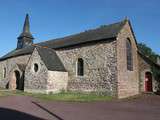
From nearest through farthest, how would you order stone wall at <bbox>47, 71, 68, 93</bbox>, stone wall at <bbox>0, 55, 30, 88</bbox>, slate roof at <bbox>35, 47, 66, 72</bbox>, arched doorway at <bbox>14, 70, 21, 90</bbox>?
1. stone wall at <bbox>47, 71, 68, 93</bbox>
2. slate roof at <bbox>35, 47, 66, 72</bbox>
3. arched doorway at <bbox>14, 70, 21, 90</bbox>
4. stone wall at <bbox>0, 55, 30, 88</bbox>

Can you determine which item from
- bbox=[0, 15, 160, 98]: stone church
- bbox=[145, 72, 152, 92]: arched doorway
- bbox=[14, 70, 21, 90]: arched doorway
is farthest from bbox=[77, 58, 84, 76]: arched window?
bbox=[14, 70, 21, 90]: arched doorway

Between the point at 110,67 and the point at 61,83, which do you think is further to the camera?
Answer: the point at 61,83

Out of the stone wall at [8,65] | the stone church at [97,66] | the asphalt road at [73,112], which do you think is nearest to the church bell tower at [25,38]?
the stone wall at [8,65]

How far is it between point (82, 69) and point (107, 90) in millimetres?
4054

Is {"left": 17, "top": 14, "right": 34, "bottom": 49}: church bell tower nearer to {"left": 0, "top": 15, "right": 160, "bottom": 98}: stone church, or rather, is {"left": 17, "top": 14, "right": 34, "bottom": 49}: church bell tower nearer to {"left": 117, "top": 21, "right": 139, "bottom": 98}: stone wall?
{"left": 0, "top": 15, "right": 160, "bottom": 98}: stone church

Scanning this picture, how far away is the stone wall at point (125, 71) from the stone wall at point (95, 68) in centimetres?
A: 65

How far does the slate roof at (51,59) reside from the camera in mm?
20781

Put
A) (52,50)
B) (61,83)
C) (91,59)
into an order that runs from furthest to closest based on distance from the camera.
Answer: (52,50)
(61,83)
(91,59)

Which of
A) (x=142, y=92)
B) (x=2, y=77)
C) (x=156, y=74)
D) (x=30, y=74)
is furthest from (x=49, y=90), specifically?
(x=2, y=77)

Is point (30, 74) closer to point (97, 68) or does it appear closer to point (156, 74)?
point (97, 68)

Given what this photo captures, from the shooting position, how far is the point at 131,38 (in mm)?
21641

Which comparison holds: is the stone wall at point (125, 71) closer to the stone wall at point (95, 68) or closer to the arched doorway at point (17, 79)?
the stone wall at point (95, 68)

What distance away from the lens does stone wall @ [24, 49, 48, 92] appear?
20297mm

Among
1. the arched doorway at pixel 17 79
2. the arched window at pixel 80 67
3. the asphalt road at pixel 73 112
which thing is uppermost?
the arched window at pixel 80 67
